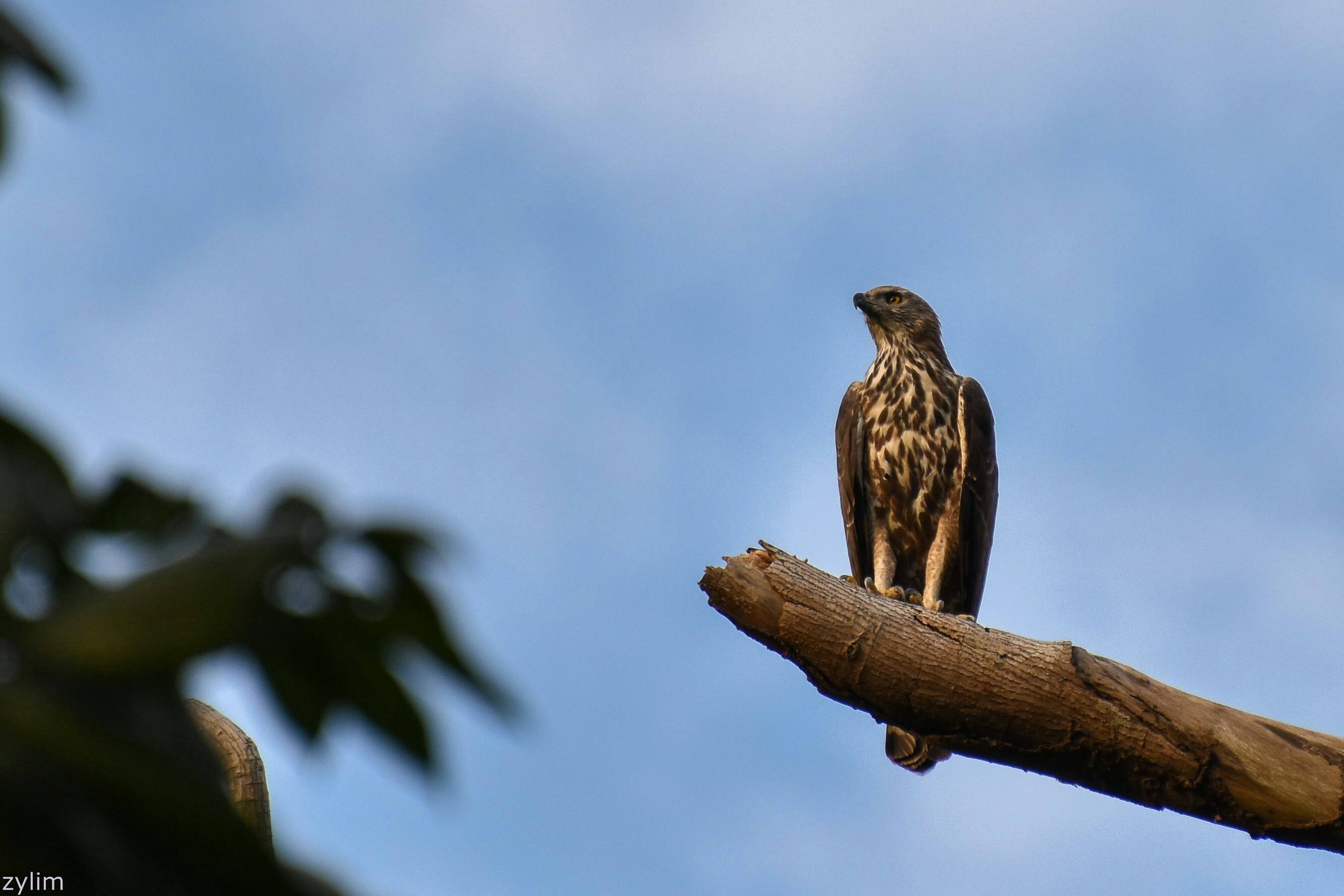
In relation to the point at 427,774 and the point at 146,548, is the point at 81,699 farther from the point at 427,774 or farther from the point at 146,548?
the point at 427,774

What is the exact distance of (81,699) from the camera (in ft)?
2.61

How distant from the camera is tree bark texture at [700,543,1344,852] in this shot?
17.7ft

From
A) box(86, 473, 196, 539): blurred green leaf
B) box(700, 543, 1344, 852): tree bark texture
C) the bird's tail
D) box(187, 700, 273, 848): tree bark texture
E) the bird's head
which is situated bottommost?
box(86, 473, 196, 539): blurred green leaf

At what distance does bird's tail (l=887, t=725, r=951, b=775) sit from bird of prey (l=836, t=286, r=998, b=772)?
1340mm

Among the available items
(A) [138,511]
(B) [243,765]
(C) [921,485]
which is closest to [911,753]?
(C) [921,485]

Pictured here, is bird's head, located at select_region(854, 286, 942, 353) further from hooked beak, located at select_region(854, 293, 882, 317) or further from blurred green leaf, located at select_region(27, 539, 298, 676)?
blurred green leaf, located at select_region(27, 539, 298, 676)

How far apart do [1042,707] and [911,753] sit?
5.37 ft

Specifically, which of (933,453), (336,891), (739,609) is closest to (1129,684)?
(739,609)

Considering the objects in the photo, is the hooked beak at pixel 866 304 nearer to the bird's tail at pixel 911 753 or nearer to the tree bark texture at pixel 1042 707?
the bird's tail at pixel 911 753

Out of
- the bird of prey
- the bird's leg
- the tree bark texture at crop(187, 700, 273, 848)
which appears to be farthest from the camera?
the bird's leg

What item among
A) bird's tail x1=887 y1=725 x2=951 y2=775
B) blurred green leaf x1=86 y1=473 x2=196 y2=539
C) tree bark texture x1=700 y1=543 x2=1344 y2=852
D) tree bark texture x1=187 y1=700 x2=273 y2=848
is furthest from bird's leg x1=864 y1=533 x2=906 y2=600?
blurred green leaf x1=86 y1=473 x2=196 y2=539

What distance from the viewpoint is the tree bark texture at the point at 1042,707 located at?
17.7 ft

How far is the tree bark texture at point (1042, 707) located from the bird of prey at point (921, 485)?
2702 mm

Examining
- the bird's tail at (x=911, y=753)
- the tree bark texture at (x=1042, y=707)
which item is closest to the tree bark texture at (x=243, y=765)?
the tree bark texture at (x=1042, y=707)
